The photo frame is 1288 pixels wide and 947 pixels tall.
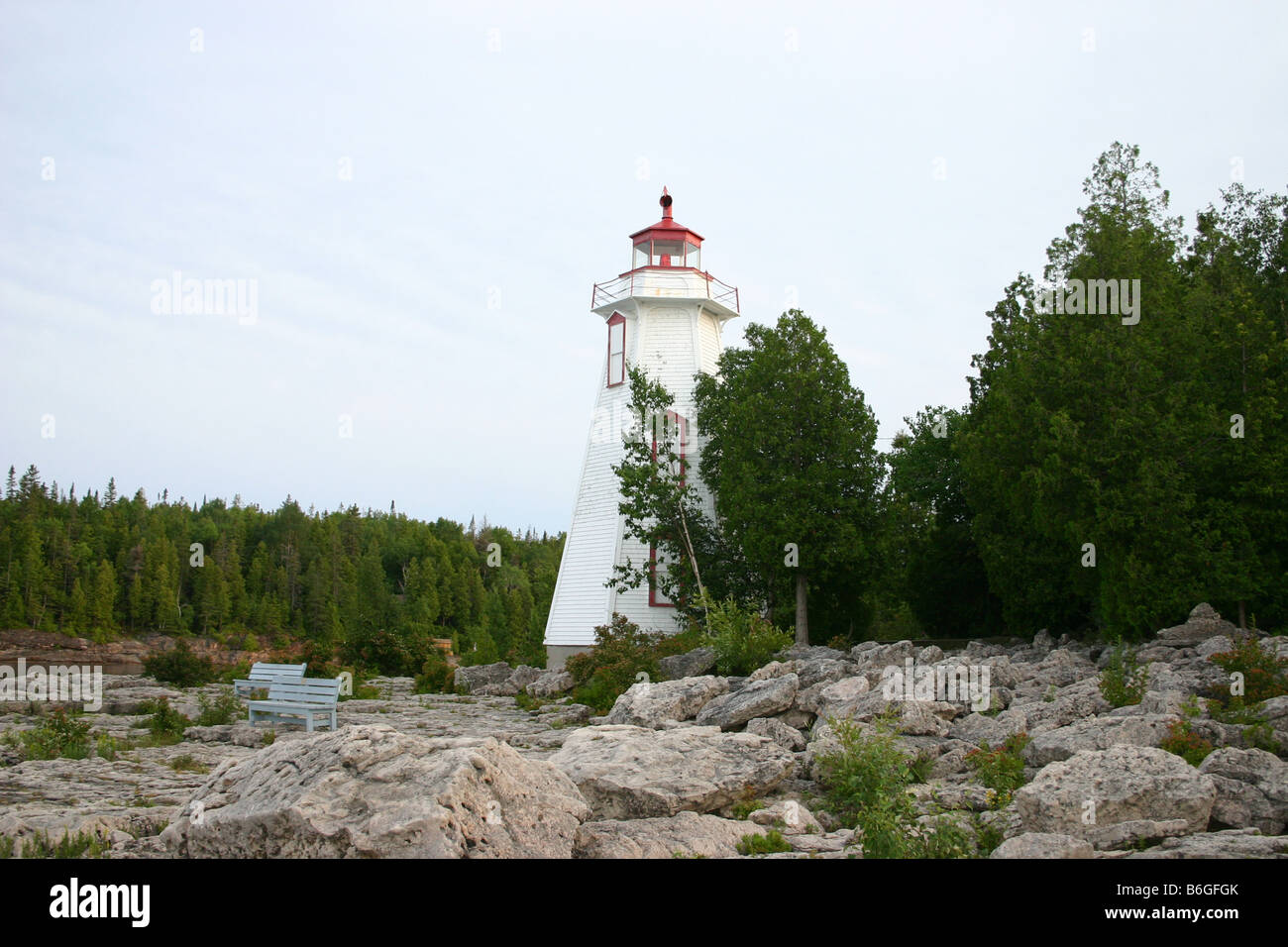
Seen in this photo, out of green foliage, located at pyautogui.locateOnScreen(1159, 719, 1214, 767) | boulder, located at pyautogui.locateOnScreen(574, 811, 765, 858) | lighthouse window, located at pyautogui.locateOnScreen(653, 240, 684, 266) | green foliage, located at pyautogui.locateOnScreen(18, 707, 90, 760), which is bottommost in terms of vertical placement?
green foliage, located at pyautogui.locateOnScreen(18, 707, 90, 760)

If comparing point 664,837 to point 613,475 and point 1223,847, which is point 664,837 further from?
point 613,475

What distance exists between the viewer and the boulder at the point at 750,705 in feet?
51.6

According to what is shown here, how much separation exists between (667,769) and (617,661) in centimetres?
1455

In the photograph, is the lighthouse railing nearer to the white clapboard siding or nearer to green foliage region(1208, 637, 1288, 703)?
the white clapboard siding

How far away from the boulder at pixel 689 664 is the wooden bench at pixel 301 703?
324 inches

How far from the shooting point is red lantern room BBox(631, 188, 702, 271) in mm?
36031

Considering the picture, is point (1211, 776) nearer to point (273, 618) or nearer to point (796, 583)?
point (796, 583)

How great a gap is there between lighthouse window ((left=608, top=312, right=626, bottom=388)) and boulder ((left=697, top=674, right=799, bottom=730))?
19.9 metres

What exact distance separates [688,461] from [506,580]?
217 ft

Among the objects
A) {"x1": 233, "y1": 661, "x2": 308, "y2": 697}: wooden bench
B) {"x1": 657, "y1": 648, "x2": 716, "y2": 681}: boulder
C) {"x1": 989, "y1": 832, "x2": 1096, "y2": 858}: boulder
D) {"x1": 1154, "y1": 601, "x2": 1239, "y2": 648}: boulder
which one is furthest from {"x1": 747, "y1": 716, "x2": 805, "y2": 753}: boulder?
{"x1": 1154, "y1": 601, "x2": 1239, "y2": 648}: boulder

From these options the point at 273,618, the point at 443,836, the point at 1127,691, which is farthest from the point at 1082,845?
the point at 273,618

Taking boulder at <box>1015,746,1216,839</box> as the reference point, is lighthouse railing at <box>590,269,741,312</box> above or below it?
above

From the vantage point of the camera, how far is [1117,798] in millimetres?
9086

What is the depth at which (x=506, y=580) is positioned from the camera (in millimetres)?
98375
